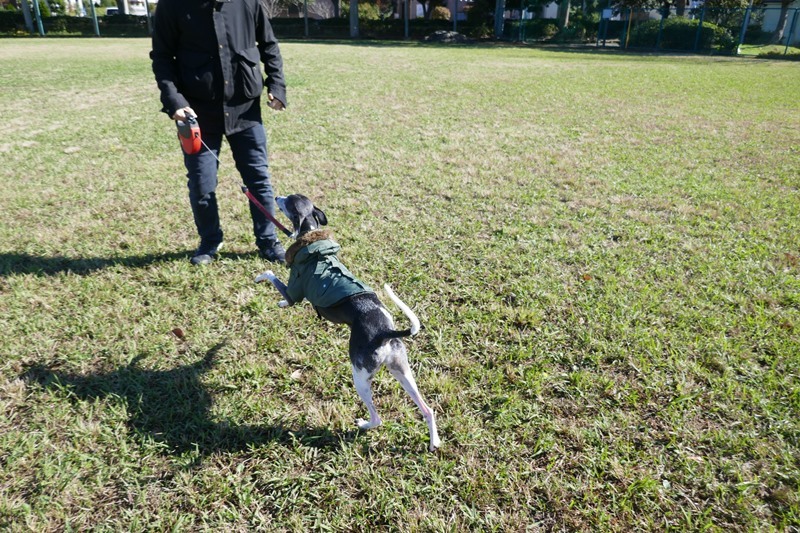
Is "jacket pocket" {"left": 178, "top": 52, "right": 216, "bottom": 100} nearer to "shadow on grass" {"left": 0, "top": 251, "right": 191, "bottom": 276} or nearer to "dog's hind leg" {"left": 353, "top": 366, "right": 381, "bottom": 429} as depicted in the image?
"shadow on grass" {"left": 0, "top": 251, "right": 191, "bottom": 276}

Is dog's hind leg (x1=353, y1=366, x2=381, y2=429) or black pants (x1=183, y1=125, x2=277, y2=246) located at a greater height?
black pants (x1=183, y1=125, x2=277, y2=246)

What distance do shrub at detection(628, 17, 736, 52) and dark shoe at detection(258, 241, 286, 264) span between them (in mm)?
27056

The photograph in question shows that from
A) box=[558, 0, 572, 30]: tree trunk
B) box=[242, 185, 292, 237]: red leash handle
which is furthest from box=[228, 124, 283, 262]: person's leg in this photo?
box=[558, 0, 572, 30]: tree trunk

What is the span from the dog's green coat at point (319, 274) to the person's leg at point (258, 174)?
126 cm

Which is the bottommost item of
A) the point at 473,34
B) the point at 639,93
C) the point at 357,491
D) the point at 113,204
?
the point at 357,491

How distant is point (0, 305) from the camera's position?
3.14 m

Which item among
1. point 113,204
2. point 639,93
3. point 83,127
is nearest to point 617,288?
point 113,204

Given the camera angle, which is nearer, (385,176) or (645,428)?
(645,428)

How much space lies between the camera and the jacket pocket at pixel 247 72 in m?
3.20

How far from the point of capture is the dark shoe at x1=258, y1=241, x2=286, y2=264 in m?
3.68

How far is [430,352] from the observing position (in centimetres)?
281

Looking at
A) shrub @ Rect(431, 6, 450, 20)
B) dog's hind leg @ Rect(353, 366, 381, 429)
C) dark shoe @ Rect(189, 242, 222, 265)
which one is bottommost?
dark shoe @ Rect(189, 242, 222, 265)

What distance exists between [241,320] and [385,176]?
3019 mm

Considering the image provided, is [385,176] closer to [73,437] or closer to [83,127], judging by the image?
[73,437]
